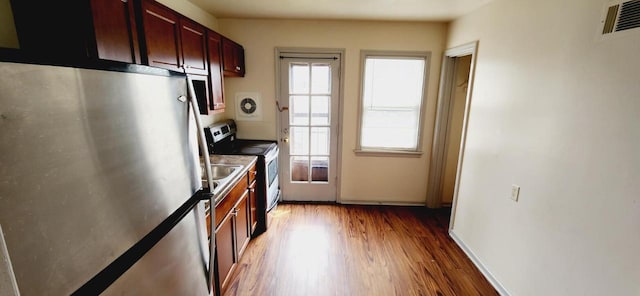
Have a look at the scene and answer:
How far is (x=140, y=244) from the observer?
2.62 feet

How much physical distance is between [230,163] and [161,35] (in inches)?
43.8

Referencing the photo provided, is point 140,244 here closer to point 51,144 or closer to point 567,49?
point 51,144

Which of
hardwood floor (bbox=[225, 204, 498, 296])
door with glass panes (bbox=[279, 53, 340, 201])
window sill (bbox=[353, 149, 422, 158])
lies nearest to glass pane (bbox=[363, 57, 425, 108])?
door with glass panes (bbox=[279, 53, 340, 201])

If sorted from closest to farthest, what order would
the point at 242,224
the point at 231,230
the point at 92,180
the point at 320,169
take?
the point at 92,180 < the point at 231,230 < the point at 242,224 < the point at 320,169

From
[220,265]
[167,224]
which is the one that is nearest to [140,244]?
[167,224]

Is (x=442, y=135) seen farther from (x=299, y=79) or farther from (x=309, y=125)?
(x=299, y=79)

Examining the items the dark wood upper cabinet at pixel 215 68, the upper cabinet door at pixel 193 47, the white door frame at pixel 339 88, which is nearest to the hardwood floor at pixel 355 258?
the white door frame at pixel 339 88

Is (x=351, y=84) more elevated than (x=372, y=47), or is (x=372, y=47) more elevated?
(x=372, y=47)

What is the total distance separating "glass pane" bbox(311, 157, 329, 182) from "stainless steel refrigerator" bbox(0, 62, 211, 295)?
2505 mm

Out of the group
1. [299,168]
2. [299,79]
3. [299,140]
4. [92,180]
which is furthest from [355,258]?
[92,180]

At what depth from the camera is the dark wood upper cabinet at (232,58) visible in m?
2.57

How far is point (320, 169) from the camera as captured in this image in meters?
3.53

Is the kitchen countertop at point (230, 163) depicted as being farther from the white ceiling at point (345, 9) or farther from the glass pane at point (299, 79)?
the white ceiling at point (345, 9)

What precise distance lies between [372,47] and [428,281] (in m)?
2.49
